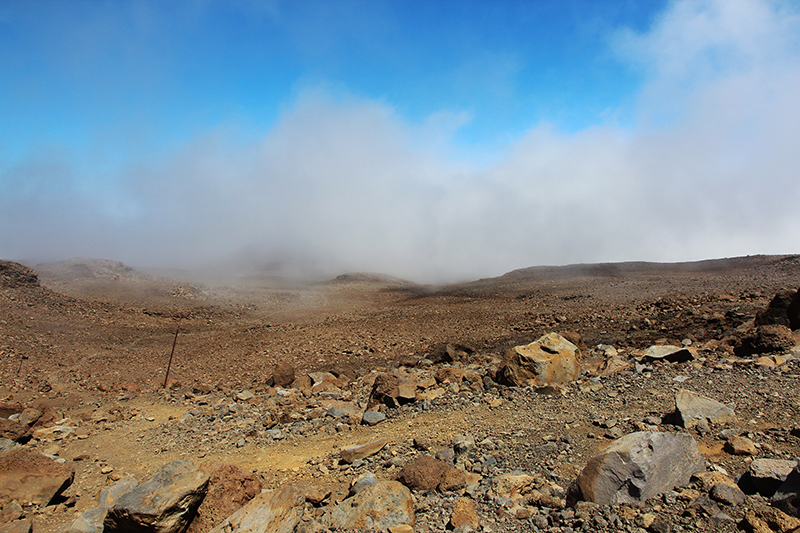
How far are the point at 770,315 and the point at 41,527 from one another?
1233cm

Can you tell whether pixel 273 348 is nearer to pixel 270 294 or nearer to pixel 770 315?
pixel 770 315

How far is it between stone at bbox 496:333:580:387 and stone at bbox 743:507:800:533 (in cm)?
418

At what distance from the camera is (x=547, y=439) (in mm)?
5324

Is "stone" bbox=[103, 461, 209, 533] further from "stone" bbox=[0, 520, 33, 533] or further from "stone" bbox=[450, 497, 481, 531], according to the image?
"stone" bbox=[450, 497, 481, 531]

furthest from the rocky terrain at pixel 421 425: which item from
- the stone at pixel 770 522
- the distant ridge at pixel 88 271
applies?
the distant ridge at pixel 88 271

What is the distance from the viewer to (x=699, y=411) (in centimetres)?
516

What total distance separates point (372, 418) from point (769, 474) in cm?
488

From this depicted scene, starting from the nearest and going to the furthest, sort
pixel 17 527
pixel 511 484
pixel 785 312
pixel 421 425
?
pixel 17 527, pixel 511 484, pixel 421 425, pixel 785 312

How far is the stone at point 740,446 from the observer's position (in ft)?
14.2

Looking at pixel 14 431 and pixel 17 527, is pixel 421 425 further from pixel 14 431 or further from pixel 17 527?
pixel 14 431

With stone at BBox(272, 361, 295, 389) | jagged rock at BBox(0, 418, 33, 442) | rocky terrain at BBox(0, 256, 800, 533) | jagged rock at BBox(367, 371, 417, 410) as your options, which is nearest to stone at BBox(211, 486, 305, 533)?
rocky terrain at BBox(0, 256, 800, 533)

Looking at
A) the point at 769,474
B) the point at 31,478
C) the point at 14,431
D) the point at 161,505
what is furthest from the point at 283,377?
the point at 769,474

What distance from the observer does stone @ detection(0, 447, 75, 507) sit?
4.91m

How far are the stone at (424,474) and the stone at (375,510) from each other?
11.7 inches
